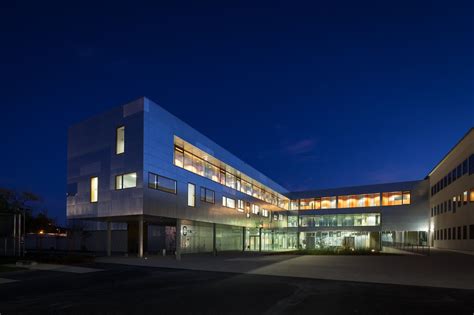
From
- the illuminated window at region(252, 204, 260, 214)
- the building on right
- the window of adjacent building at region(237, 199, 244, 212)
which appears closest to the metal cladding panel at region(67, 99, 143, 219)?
the window of adjacent building at region(237, 199, 244, 212)

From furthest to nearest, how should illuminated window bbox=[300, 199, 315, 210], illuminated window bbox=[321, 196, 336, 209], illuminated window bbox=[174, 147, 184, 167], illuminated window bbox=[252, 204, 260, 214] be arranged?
1. illuminated window bbox=[300, 199, 315, 210]
2. illuminated window bbox=[321, 196, 336, 209]
3. illuminated window bbox=[252, 204, 260, 214]
4. illuminated window bbox=[174, 147, 184, 167]

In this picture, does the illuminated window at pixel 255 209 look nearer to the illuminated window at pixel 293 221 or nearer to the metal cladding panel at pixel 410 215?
the illuminated window at pixel 293 221

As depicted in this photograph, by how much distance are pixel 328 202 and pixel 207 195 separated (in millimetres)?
36107

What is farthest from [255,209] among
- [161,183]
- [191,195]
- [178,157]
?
[161,183]

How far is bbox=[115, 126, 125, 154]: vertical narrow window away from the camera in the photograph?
32.8m

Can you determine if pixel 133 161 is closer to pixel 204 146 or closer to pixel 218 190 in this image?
pixel 204 146

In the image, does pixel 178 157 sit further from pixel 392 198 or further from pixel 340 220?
pixel 392 198

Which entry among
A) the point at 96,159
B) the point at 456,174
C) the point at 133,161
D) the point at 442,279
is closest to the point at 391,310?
the point at 442,279

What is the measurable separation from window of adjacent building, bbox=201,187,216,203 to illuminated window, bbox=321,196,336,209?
34.1 meters

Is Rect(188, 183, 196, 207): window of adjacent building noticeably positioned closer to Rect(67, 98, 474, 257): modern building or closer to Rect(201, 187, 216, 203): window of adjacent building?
Rect(67, 98, 474, 257): modern building

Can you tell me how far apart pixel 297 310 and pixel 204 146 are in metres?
29.6

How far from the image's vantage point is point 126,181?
31938 millimetres

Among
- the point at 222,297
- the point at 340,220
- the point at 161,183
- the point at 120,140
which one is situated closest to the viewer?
the point at 222,297

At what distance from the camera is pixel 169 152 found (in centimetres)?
3412
